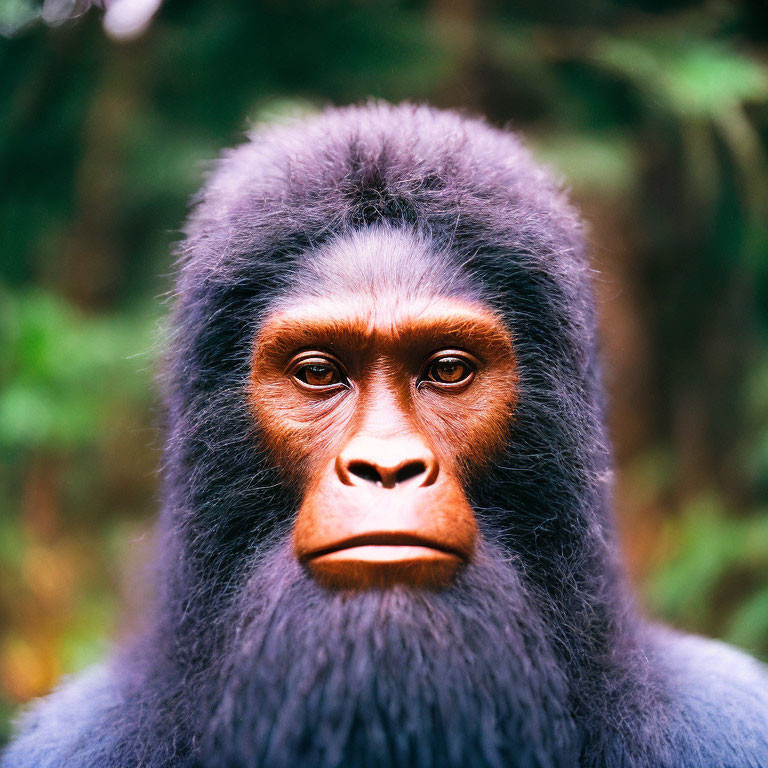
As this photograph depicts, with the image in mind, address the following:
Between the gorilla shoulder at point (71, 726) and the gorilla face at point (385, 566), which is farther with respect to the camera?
the gorilla shoulder at point (71, 726)

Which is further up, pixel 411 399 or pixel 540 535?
pixel 411 399

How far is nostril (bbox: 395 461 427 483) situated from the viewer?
1435mm

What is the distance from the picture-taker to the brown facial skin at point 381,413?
4.67 ft

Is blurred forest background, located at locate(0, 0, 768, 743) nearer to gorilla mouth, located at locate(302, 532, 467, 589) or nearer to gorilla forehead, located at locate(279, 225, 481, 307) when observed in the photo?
gorilla forehead, located at locate(279, 225, 481, 307)

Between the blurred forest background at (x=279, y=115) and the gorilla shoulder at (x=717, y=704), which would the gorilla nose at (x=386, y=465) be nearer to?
the gorilla shoulder at (x=717, y=704)

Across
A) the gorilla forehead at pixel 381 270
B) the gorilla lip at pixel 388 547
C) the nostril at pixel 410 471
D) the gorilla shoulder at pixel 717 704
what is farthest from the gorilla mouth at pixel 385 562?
the gorilla shoulder at pixel 717 704

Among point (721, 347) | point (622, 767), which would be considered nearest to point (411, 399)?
point (622, 767)

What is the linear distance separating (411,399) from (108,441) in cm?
321

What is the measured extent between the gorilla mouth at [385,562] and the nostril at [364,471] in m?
0.10

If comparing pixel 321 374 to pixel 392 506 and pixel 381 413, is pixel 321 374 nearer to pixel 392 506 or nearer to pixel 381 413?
pixel 381 413

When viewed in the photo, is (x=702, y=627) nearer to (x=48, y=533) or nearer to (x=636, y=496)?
(x=636, y=496)

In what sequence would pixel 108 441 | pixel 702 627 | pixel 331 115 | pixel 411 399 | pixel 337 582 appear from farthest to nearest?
pixel 108 441 < pixel 702 627 < pixel 331 115 < pixel 411 399 < pixel 337 582

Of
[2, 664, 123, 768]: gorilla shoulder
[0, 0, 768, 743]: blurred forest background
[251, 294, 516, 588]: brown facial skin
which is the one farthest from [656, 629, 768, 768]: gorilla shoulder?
[0, 0, 768, 743]: blurred forest background

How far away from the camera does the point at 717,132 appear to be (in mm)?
4172
